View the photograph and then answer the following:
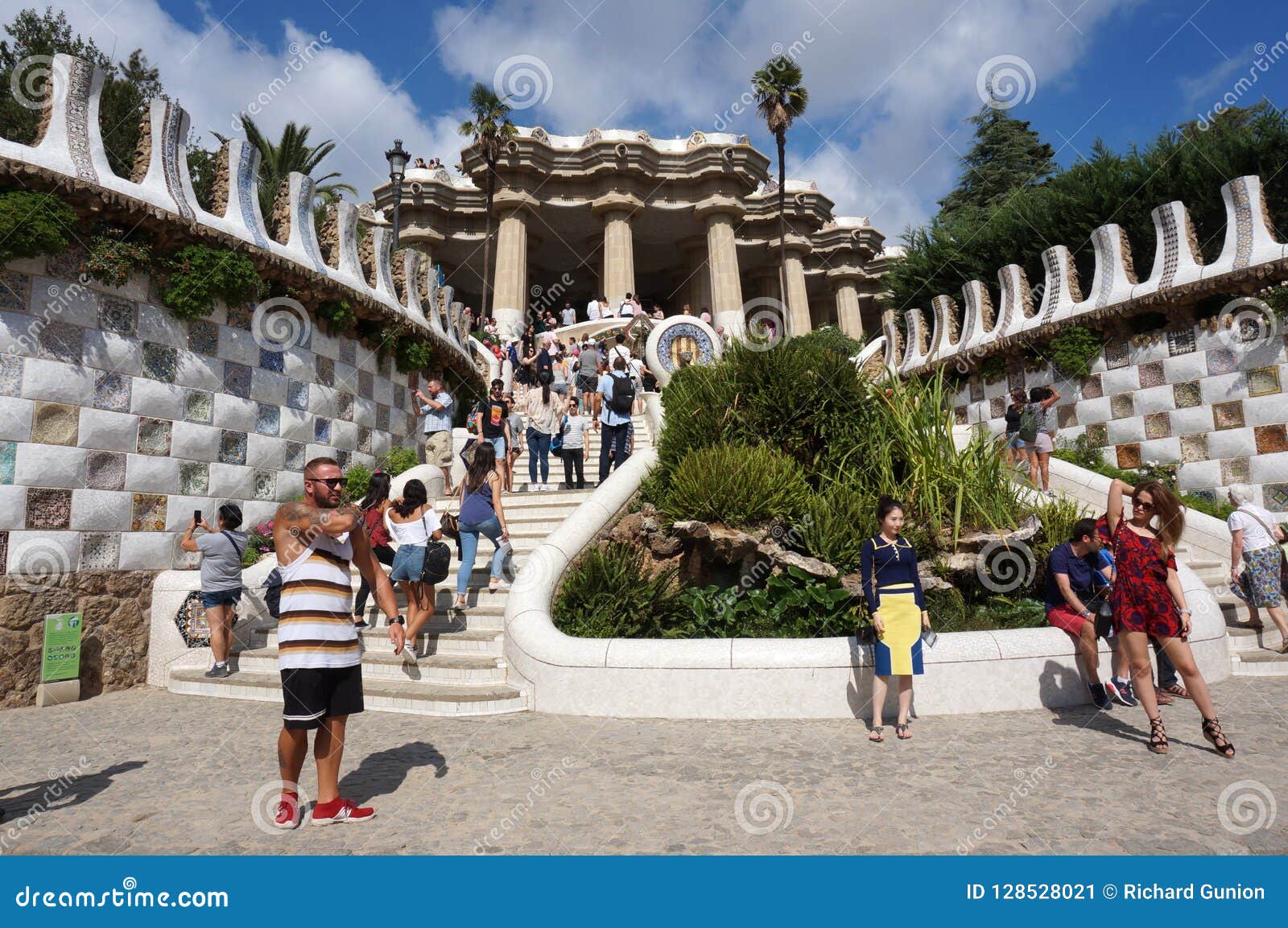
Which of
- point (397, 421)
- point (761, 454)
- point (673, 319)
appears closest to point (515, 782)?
point (761, 454)

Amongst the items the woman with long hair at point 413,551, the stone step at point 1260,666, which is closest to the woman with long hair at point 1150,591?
the stone step at point 1260,666

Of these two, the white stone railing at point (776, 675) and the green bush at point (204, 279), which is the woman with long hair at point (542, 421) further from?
the white stone railing at point (776, 675)

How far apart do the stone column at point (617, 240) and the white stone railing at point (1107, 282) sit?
19877 millimetres

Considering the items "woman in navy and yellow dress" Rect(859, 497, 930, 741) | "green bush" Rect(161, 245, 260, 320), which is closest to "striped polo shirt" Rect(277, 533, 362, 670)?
"woman in navy and yellow dress" Rect(859, 497, 930, 741)

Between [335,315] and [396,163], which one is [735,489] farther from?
[396,163]

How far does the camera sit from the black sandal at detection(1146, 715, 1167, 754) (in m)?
4.56

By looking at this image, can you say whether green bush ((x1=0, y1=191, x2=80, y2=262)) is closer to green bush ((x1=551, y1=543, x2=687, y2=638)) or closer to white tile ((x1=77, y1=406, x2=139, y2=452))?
white tile ((x1=77, y1=406, x2=139, y2=452))

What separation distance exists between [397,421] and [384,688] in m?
7.26

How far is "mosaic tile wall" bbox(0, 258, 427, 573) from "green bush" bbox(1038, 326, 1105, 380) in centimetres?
1310

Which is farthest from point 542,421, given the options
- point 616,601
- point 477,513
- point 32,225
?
point 32,225

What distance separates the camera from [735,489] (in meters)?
7.73

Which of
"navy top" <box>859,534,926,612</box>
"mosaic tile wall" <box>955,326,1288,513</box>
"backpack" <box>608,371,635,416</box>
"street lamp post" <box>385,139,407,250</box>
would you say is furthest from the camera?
"street lamp post" <box>385,139,407,250</box>

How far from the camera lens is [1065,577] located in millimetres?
6016

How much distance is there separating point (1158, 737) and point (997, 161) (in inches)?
1420
